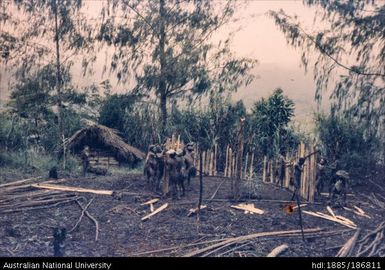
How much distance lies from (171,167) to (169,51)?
8.48 m

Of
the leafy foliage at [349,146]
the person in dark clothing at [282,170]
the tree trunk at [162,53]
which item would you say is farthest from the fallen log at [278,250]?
the tree trunk at [162,53]

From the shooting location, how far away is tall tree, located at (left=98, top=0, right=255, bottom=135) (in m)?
18.6

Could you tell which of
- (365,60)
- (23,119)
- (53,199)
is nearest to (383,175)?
(365,60)

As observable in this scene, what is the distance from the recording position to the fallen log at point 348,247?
7.56 metres

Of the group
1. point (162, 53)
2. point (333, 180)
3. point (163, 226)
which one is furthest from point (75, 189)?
point (162, 53)

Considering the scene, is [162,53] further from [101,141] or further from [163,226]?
[163,226]

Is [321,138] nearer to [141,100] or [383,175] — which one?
[383,175]

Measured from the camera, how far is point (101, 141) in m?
16.2

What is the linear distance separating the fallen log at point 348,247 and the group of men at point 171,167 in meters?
A: 4.58

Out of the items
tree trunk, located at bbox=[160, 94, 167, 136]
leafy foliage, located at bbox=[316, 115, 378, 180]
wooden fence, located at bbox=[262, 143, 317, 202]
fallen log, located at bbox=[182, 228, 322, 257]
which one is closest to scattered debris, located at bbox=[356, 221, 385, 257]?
fallen log, located at bbox=[182, 228, 322, 257]

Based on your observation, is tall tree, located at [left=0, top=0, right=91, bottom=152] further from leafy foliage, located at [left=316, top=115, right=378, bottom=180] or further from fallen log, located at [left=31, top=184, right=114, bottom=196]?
leafy foliage, located at [left=316, top=115, right=378, bottom=180]

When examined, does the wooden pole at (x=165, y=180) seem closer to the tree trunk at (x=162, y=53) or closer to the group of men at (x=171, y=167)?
the group of men at (x=171, y=167)

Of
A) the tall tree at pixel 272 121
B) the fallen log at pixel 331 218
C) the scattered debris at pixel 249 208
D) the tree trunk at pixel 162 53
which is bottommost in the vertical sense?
the fallen log at pixel 331 218

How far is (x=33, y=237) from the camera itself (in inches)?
336
